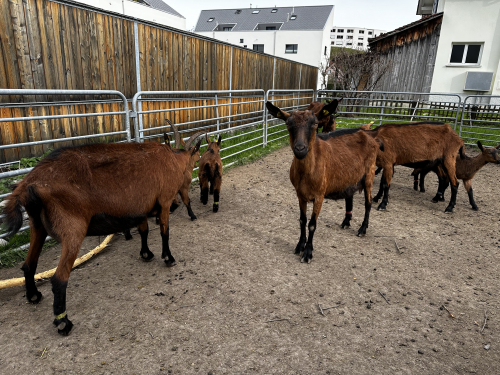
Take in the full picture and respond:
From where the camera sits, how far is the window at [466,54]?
16172 millimetres

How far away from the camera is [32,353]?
246cm

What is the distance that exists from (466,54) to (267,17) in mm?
28118

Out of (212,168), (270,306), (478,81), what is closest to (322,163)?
(270,306)

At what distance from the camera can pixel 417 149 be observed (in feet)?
19.3

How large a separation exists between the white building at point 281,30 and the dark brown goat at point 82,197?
32.3 meters

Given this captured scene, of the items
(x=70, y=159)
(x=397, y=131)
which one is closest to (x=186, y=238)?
(x=70, y=159)

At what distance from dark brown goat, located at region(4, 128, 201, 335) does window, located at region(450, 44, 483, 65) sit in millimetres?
18391

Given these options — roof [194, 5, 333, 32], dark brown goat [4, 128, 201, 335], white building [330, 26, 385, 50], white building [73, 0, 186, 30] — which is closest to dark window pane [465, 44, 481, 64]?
white building [73, 0, 186, 30]

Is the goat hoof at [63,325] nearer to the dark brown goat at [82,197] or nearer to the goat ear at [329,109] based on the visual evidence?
the dark brown goat at [82,197]

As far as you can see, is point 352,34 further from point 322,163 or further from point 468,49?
point 322,163

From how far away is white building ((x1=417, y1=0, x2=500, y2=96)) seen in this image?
51.2ft

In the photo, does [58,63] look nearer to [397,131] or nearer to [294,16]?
[397,131]

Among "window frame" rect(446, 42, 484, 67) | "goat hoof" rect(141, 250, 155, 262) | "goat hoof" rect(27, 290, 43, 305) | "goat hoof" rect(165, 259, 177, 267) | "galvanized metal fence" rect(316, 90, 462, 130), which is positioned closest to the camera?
"goat hoof" rect(27, 290, 43, 305)

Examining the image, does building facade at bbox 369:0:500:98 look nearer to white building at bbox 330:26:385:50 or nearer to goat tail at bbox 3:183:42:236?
goat tail at bbox 3:183:42:236
